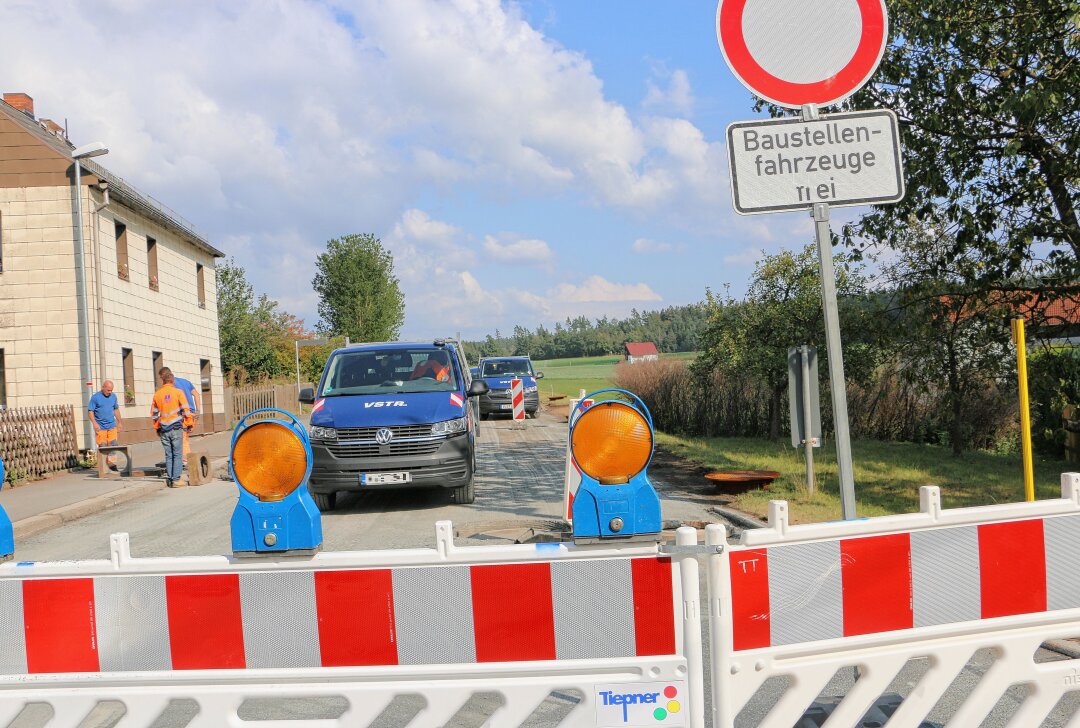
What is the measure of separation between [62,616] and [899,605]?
2538 millimetres

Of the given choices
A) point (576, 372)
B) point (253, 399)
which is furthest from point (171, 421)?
point (576, 372)

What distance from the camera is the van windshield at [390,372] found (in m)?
11.7

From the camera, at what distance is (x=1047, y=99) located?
26.2 feet

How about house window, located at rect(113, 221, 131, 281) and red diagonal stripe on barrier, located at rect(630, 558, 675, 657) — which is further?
house window, located at rect(113, 221, 131, 281)

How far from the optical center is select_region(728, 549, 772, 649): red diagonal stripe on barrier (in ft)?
8.88

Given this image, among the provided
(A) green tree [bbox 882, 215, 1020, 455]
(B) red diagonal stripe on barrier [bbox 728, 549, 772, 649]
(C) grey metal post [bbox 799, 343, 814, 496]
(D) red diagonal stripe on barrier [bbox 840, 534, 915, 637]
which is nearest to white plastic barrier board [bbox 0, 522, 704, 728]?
(B) red diagonal stripe on barrier [bbox 728, 549, 772, 649]

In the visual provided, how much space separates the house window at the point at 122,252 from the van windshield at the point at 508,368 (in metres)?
13.8

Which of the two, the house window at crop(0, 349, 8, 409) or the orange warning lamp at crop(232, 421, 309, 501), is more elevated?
the house window at crop(0, 349, 8, 409)

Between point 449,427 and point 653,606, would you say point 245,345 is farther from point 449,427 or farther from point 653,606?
point 653,606

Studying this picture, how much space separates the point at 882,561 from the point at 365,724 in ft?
5.31

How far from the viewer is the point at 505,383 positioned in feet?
108

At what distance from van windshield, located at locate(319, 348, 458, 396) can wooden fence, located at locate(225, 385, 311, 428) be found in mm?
19962

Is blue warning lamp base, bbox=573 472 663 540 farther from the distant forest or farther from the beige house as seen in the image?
the distant forest

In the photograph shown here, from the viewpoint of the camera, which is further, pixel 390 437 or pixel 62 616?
pixel 390 437
